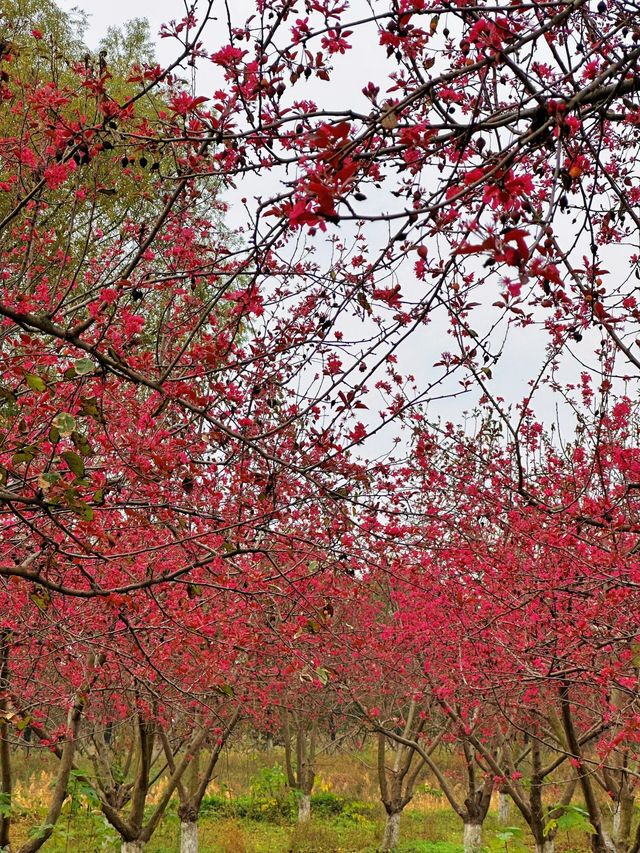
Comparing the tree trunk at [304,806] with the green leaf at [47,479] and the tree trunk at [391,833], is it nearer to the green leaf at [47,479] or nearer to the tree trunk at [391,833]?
the tree trunk at [391,833]

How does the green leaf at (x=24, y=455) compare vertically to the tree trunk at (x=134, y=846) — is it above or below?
above

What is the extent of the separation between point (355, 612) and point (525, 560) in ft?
22.1

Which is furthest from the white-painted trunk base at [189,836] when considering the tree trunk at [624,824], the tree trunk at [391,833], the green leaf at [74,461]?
the green leaf at [74,461]


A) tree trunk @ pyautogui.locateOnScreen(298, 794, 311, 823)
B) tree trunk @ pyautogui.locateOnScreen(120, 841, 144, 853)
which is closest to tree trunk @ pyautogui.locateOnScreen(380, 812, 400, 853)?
tree trunk @ pyautogui.locateOnScreen(298, 794, 311, 823)

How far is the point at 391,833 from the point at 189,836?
498 centimetres

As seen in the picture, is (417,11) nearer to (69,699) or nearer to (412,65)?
(412,65)

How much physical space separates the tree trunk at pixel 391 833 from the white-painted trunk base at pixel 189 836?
4.46 meters

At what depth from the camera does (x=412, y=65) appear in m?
3.10

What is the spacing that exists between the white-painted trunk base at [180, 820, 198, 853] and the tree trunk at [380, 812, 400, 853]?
175 inches

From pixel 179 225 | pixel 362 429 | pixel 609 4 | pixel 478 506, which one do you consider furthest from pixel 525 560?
pixel 609 4

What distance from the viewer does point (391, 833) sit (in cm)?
1529

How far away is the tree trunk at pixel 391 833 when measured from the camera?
593 inches

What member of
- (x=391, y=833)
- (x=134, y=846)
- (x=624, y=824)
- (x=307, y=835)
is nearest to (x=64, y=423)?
(x=624, y=824)

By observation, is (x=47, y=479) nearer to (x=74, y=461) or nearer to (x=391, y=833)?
(x=74, y=461)
